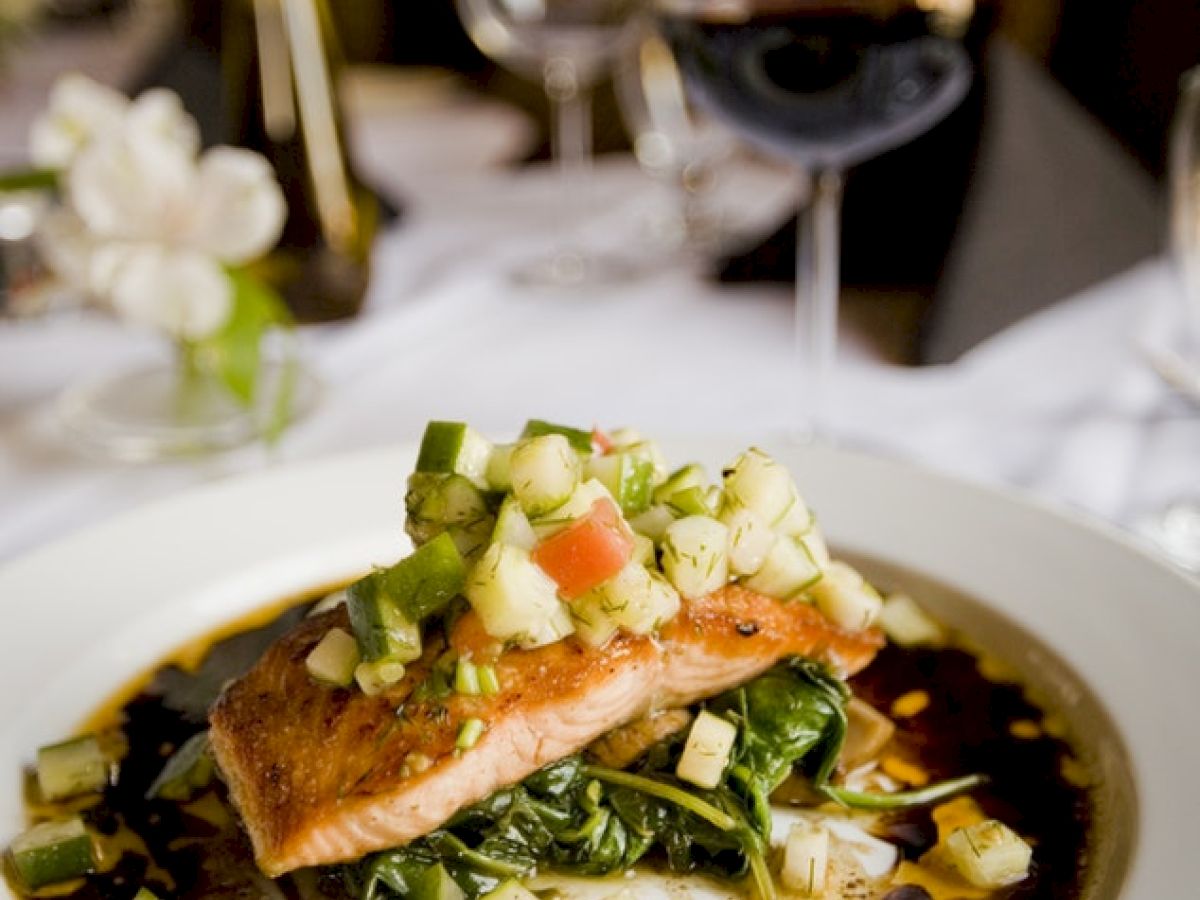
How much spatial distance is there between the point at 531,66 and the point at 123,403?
1.46 m

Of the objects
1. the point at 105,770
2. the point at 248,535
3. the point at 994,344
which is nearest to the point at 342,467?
the point at 248,535

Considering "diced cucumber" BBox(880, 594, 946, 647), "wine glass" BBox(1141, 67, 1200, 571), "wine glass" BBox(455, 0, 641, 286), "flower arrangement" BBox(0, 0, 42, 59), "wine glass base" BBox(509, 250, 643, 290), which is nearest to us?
"diced cucumber" BBox(880, 594, 946, 647)

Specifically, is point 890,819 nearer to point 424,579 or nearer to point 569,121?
point 424,579

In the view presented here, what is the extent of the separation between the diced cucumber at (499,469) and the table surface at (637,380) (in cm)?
113

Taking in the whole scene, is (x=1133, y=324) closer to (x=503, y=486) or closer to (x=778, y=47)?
(x=778, y=47)

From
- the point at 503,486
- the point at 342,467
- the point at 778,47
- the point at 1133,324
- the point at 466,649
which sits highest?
the point at 778,47

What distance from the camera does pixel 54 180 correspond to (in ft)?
9.86

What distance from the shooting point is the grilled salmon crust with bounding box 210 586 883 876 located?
1.53 metres

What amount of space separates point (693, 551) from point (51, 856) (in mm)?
787

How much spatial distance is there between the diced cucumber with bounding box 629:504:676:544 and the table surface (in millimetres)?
1021

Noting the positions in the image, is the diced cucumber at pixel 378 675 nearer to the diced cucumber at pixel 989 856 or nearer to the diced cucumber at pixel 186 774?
the diced cucumber at pixel 186 774

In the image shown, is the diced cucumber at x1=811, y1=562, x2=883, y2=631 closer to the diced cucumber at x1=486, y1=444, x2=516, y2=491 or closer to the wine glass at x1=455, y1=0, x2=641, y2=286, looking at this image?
the diced cucumber at x1=486, y1=444, x2=516, y2=491

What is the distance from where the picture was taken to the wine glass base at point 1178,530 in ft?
7.76

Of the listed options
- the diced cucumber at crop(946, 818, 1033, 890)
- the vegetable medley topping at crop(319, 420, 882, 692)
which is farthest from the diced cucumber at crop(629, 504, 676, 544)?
the diced cucumber at crop(946, 818, 1033, 890)
